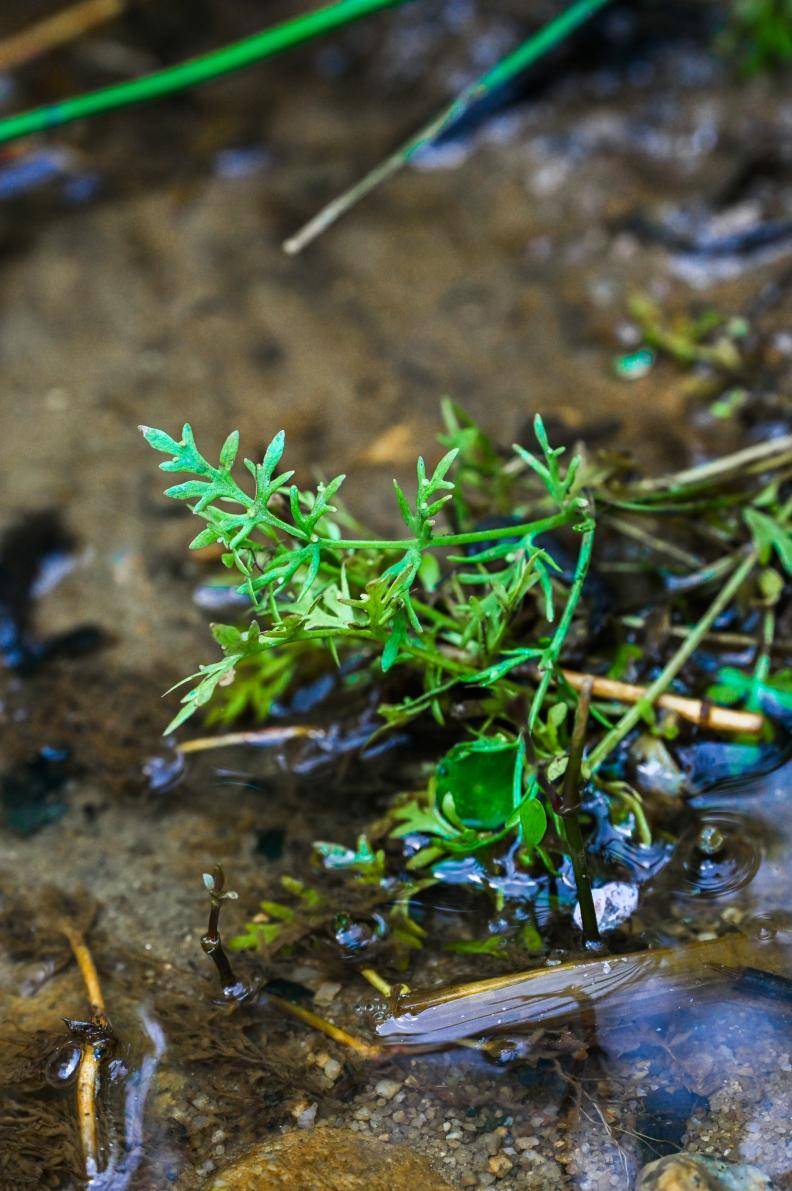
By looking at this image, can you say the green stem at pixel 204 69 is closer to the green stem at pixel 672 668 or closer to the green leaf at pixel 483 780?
the green stem at pixel 672 668

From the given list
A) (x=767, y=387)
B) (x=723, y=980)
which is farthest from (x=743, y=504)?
(x=723, y=980)

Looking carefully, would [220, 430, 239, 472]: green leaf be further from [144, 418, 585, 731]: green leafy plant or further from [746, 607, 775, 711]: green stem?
[746, 607, 775, 711]: green stem

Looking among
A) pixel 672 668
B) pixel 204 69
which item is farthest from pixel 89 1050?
pixel 204 69

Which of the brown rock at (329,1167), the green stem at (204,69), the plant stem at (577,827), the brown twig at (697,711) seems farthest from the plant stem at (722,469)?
the green stem at (204,69)

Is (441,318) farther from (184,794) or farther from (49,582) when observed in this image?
(184,794)

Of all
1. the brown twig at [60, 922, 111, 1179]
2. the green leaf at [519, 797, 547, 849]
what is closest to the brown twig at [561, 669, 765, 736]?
the green leaf at [519, 797, 547, 849]

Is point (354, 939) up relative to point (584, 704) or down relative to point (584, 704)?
down

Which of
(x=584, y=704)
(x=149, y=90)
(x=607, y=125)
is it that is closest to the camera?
(x=584, y=704)
